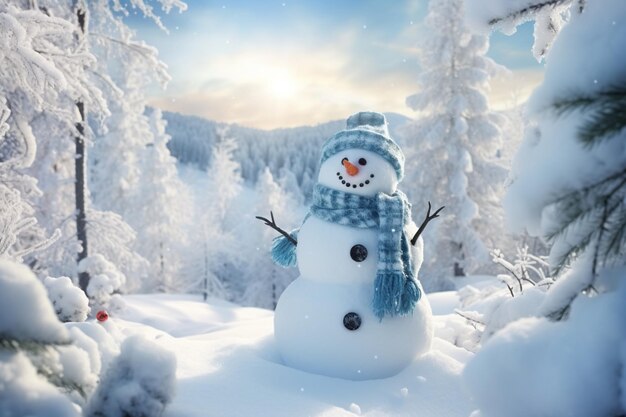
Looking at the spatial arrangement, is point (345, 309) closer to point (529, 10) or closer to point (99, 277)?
point (529, 10)

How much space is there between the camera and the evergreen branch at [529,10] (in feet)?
6.07

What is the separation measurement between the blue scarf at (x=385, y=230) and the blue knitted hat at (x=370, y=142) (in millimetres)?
352

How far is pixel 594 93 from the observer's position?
4.78 feet

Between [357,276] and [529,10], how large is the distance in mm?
2559

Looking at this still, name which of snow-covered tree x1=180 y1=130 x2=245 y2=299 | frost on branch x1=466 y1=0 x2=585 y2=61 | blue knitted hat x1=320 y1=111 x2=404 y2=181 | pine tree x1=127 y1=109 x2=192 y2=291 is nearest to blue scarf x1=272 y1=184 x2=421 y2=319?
blue knitted hat x1=320 y1=111 x2=404 y2=181

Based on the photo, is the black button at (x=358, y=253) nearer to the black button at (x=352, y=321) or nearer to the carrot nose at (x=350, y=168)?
the black button at (x=352, y=321)

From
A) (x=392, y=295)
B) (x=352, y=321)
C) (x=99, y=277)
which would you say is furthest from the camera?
(x=99, y=277)

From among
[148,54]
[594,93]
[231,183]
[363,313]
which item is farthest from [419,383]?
[231,183]

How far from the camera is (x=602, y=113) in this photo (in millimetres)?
1411

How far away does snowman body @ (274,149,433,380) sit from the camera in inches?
144

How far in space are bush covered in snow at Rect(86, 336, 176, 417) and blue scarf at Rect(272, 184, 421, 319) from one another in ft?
6.61

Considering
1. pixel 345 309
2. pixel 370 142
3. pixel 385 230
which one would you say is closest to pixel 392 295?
pixel 345 309

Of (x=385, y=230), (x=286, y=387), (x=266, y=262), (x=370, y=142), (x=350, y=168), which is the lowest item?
(x=266, y=262)

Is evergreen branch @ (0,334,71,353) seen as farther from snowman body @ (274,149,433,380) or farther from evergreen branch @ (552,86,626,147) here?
snowman body @ (274,149,433,380)
